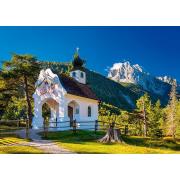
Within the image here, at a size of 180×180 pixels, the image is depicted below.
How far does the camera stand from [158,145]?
2159 cm

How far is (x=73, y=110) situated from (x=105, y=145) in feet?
32.1

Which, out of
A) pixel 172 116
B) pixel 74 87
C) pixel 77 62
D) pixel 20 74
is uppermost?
pixel 77 62

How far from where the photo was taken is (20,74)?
29484mm

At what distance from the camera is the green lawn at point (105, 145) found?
16078mm

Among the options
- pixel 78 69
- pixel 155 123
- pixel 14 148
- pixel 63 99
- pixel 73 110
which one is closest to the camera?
pixel 14 148

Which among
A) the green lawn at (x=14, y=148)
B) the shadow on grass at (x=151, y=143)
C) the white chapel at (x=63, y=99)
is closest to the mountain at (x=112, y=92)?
the white chapel at (x=63, y=99)

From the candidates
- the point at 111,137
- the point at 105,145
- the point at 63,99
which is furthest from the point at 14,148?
the point at 63,99

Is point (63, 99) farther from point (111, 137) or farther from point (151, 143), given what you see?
point (151, 143)

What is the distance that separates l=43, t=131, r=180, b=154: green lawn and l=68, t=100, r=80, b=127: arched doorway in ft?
14.5

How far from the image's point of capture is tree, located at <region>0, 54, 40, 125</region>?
29297mm

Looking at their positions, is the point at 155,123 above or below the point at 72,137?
above
